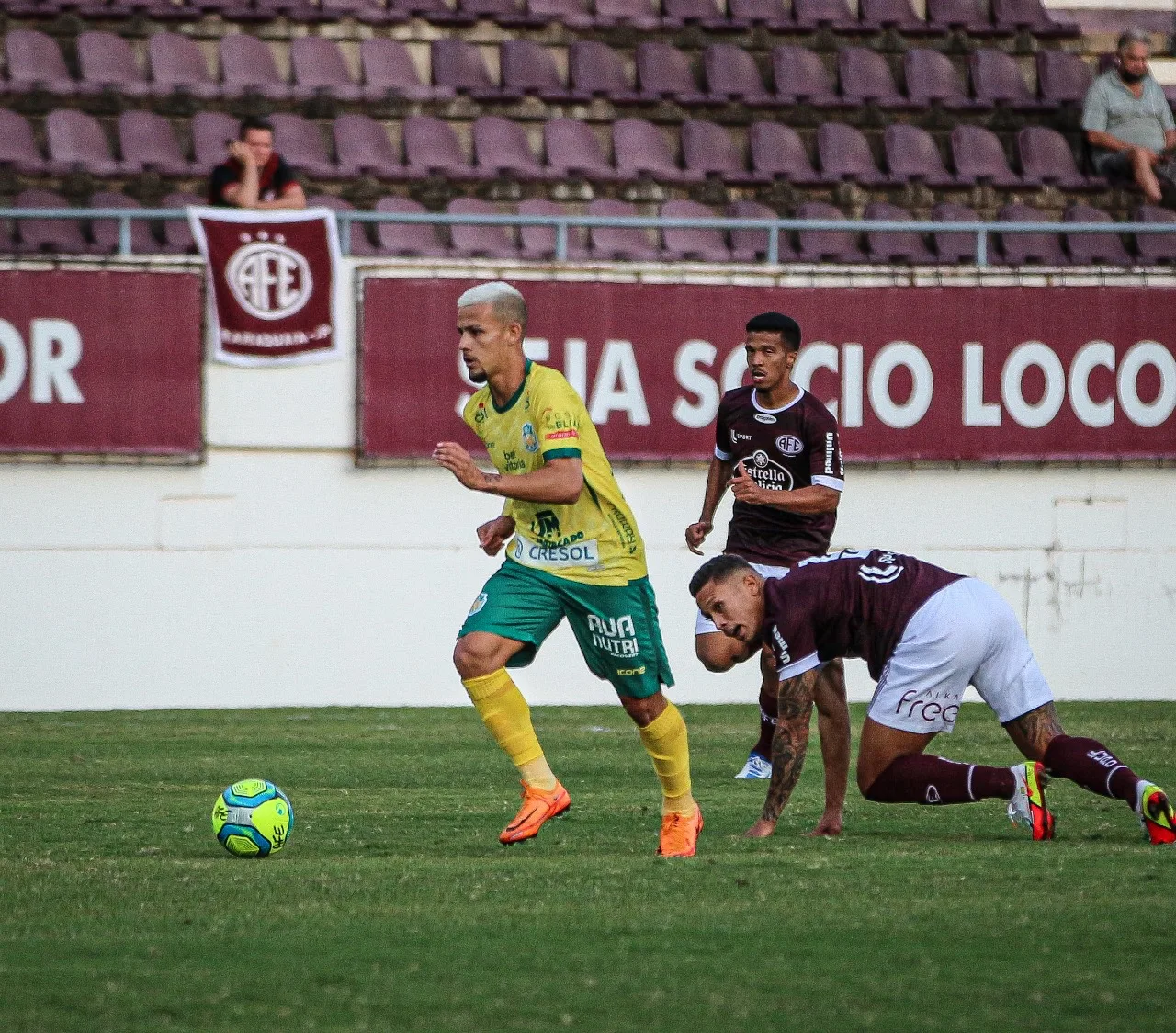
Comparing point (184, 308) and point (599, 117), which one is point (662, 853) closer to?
point (184, 308)

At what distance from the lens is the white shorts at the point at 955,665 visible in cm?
710

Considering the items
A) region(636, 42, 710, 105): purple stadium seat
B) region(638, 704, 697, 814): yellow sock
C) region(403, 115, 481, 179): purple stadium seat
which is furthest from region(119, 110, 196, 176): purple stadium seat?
region(638, 704, 697, 814): yellow sock

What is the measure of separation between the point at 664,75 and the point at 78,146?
16.2 feet

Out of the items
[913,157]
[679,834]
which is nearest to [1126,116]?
[913,157]

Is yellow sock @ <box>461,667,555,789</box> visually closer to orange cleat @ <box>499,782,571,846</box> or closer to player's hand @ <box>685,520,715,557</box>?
orange cleat @ <box>499,782,571,846</box>

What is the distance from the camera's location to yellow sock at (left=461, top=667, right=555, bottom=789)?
7453 millimetres

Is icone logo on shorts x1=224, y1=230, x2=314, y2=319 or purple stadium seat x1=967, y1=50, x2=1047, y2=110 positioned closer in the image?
icone logo on shorts x1=224, y1=230, x2=314, y2=319

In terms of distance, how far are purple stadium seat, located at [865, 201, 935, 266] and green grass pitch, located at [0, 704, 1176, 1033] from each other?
6.95 metres

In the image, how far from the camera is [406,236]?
48.8 ft

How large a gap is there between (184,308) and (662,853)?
7367 mm

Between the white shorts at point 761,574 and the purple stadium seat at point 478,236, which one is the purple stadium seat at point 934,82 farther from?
the white shorts at point 761,574

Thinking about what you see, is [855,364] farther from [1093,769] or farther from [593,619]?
[1093,769]

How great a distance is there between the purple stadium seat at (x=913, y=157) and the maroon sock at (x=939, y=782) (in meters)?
10.0

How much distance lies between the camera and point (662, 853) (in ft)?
23.5
